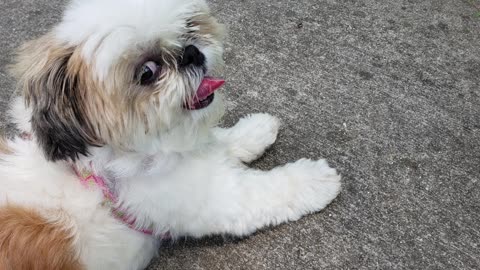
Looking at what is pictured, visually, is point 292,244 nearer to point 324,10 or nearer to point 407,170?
point 407,170

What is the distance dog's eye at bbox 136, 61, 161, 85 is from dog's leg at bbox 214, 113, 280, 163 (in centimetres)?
86

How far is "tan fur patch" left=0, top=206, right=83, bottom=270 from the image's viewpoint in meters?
1.99

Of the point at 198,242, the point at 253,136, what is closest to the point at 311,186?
the point at 253,136

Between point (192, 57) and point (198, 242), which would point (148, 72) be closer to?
point (192, 57)

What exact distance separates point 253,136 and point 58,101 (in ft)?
3.91

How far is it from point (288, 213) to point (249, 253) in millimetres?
265

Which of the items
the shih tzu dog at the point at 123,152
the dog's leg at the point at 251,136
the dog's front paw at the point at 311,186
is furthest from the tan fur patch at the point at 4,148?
the dog's front paw at the point at 311,186

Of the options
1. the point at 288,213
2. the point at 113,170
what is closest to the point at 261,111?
the point at 288,213

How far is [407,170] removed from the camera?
9.14ft

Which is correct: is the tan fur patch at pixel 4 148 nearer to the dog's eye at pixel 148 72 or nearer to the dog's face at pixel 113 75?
the dog's face at pixel 113 75

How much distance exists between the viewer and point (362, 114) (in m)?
3.05

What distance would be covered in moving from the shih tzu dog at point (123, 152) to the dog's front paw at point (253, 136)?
22 cm

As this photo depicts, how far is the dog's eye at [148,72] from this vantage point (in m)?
1.94

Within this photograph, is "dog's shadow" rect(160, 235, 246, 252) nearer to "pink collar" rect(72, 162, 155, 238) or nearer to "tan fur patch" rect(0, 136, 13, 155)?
"pink collar" rect(72, 162, 155, 238)
